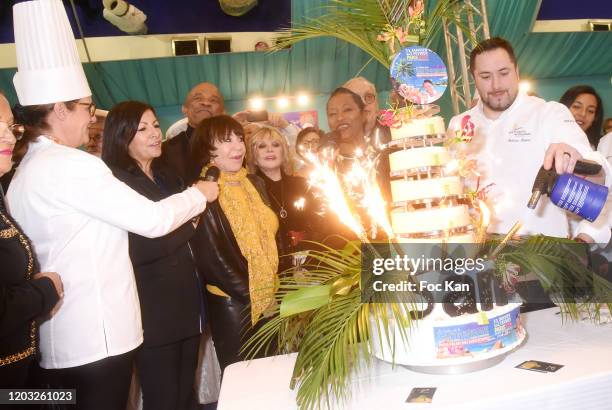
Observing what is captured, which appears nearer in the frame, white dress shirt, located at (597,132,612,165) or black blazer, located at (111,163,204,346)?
black blazer, located at (111,163,204,346)

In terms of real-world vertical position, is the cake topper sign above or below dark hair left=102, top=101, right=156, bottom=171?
above

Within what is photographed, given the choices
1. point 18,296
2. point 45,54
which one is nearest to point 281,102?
point 45,54

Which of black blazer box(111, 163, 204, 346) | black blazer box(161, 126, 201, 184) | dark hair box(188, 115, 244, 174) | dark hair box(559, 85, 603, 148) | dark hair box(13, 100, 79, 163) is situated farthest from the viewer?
dark hair box(559, 85, 603, 148)

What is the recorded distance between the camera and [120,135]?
8.18ft

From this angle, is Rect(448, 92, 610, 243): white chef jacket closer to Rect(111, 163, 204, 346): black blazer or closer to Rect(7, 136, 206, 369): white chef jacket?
Rect(111, 163, 204, 346): black blazer

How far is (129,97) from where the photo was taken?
8125 mm

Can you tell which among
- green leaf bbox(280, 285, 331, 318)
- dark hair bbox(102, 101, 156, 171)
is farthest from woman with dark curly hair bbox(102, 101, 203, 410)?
green leaf bbox(280, 285, 331, 318)

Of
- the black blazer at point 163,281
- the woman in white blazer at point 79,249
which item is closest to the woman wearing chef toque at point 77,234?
the woman in white blazer at point 79,249

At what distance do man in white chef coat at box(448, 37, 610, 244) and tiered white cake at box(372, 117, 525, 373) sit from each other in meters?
0.80

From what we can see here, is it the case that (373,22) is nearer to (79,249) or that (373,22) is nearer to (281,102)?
(79,249)

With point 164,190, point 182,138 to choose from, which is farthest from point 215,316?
point 182,138

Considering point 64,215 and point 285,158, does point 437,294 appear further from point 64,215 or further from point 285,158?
point 285,158

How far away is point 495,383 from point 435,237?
15.4 inches

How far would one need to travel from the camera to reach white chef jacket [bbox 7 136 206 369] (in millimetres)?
1725
